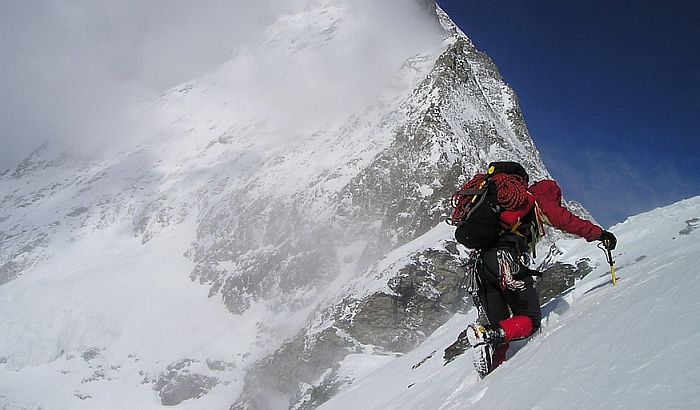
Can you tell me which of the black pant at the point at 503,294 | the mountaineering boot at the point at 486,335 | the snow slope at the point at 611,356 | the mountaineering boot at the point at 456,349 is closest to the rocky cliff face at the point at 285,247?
the mountaineering boot at the point at 456,349

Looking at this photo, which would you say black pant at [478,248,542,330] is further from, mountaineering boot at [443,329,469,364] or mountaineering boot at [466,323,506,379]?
mountaineering boot at [443,329,469,364]

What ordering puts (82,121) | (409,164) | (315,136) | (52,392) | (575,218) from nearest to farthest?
(575,218)
(409,164)
(52,392)
(315,136)
(82,121)

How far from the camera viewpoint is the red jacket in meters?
4.46

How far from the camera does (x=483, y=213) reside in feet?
14.8

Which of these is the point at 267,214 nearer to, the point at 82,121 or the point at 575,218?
the point at 575,218

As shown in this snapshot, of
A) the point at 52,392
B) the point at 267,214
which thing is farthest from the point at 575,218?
the point at 52,392

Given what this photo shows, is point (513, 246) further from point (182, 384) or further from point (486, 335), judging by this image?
point (182, 384)

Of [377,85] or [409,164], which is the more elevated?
[377,85]

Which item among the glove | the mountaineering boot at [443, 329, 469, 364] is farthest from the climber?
the mountaineering boot at [443, 329, 469, 364]

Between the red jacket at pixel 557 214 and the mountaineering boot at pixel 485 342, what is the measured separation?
3.66ft

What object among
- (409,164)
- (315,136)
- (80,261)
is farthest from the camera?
(80,261)

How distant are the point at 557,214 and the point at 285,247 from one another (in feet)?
196

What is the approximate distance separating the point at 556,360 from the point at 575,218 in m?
1.59

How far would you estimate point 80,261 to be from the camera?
87.4 meters
